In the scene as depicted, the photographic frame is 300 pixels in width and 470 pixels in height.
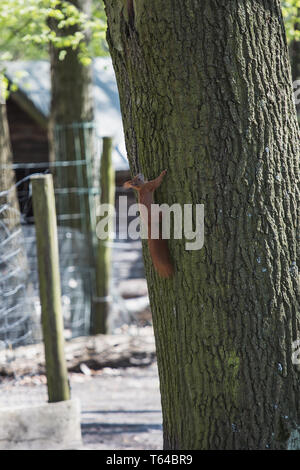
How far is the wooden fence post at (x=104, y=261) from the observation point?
6.46m

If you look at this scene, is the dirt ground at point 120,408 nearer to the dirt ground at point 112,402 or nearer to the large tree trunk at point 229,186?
the dirt ground at point 112,402

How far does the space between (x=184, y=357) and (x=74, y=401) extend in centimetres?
177

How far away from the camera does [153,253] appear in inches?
93.0

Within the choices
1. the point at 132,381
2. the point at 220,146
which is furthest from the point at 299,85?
the point at 220,146

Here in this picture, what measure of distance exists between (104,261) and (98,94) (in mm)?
6631

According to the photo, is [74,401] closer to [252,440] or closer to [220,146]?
[252,440]

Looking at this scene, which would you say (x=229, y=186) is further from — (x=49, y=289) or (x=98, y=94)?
(x=98, y=94)

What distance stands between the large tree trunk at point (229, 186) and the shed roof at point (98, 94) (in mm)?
8233

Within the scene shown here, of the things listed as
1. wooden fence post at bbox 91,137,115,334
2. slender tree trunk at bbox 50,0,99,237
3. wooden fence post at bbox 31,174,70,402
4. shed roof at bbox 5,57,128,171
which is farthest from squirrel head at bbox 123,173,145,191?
shed roof at bbox 5,57,128,171

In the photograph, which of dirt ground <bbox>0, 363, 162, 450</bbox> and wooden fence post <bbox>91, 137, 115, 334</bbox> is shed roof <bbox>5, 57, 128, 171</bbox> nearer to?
wooden fence post <bbox>91, 137, 115, 334</bbox>

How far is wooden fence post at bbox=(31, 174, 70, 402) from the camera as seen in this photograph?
3.89 meters

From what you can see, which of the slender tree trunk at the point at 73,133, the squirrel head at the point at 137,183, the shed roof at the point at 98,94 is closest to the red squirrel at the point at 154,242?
the squirrel head at the point at 137,183

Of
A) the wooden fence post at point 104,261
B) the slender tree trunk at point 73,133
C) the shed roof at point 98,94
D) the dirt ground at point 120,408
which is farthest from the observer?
the shed roof at point 98,94

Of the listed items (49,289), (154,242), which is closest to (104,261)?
(49,289)
